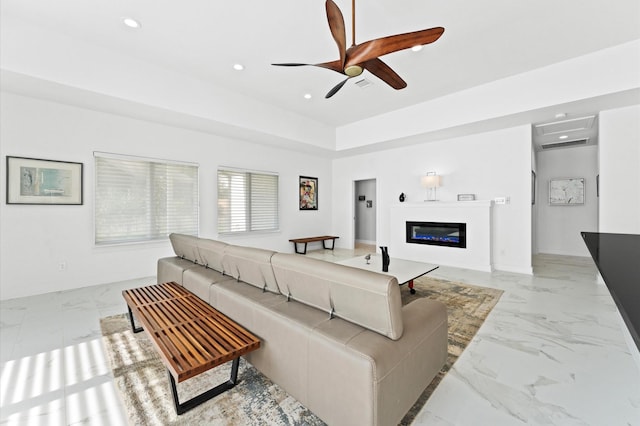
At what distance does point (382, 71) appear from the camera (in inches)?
102

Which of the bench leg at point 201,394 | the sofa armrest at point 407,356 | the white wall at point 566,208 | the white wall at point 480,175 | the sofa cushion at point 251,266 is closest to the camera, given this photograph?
the sofa armrest at point 407,356

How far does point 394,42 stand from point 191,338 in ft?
8.24

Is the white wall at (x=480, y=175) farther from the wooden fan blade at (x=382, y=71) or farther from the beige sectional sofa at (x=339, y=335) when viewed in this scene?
the beige sectional sofa at (x=339, y=335)

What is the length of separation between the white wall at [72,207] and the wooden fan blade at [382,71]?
3.90 metres

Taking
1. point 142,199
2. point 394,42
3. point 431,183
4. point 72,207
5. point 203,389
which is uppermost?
point 394,42

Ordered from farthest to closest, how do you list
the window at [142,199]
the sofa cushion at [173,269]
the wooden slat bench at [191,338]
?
the window at [142,199]
the sofa cushion at [173,269]
the wooden slat bench at [191,338]

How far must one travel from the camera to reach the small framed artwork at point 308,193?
721cm

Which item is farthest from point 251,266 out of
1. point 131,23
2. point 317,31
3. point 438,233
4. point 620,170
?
point 620,170

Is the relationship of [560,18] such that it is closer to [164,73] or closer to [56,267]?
[164,73]

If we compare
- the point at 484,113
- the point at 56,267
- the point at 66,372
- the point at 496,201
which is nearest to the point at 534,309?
the point at 496,201

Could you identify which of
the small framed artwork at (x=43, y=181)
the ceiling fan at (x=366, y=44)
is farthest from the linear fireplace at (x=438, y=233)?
the small framed artwork at (x=43, y=181)

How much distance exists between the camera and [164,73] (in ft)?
13.1

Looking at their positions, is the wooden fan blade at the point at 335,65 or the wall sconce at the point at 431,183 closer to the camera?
the wooden fan blade at the point at 335,65

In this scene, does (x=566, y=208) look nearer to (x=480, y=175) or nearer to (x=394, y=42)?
(x=480, y=175)
